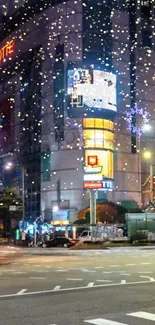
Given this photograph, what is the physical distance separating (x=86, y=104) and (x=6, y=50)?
78.5 ft

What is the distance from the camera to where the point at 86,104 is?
2847 inches

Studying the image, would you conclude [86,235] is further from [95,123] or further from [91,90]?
[91,90]

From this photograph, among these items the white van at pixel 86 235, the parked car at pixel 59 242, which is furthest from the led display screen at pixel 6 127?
the parked car at pixel 59 242

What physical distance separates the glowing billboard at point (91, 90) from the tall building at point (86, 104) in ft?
0.47

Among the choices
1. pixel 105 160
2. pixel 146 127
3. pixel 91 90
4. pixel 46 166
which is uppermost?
pixel 91 90

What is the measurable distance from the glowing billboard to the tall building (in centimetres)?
14

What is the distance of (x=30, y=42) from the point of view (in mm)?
80938

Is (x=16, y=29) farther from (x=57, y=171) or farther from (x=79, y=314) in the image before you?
(x=79, y=314)

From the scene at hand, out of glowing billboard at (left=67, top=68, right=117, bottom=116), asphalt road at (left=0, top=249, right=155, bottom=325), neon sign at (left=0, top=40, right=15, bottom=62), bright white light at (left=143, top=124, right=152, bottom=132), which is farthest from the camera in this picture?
neon sign at (left=0, top=40, right=15, bottom=62)

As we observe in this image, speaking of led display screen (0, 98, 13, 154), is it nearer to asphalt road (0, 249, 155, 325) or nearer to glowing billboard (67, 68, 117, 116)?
glowing billboard (67, 68, 117, 116)

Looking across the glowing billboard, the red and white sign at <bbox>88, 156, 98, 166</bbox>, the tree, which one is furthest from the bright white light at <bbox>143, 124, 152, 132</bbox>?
the tree

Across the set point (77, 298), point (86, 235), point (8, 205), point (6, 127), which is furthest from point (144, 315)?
point (6, 127)

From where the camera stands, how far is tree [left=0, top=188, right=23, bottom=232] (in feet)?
233

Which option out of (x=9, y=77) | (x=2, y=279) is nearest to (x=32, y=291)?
(x=2, y=279)
